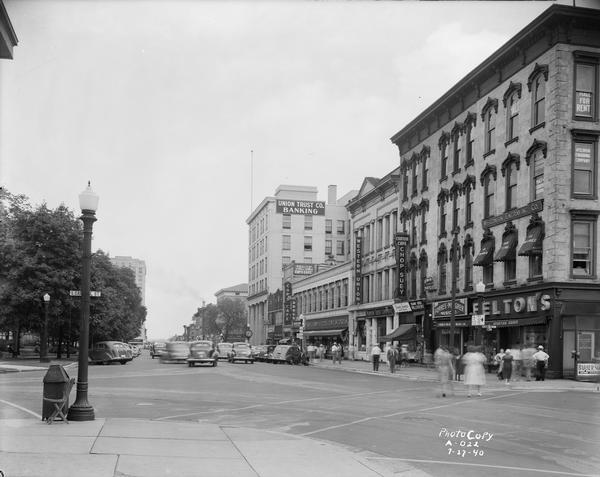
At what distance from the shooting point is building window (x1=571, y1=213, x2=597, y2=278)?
3375 centimetres

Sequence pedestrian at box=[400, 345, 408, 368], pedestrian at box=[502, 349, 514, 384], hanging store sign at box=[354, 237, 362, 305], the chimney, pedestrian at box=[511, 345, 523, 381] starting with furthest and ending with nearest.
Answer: the chimney, hanging store sign at box=[354, 237, 362, 305], pedestrian at box=[400, 345, 408, 368], pedestrian at box=[511, 345, 523, 381], pedestrian at box=[502, 349, 514, 384]

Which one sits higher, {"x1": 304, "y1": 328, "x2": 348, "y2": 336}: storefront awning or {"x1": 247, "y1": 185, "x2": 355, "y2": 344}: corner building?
{"x1": 247, "y1": 185, "x2": 355, "y2": 344}: corner building

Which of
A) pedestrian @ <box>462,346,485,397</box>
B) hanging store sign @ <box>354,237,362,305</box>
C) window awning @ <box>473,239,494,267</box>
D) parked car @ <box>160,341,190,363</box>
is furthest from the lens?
hanging store sign @ <box>354,237,362,305</box>

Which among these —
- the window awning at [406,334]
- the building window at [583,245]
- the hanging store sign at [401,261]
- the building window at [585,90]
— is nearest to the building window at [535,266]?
the building window at [583,245]

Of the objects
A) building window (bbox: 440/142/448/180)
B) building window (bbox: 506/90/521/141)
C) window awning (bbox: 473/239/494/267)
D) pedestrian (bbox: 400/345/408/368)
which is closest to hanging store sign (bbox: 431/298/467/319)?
window awning (bbox: 473/239/494/267)

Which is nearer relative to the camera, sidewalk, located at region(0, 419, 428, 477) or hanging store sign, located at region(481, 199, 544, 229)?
sidewalk, located at region(0, 419, 428, 477)

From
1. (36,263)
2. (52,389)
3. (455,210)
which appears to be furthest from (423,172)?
(52,389)

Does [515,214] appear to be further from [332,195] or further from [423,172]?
[332,195]

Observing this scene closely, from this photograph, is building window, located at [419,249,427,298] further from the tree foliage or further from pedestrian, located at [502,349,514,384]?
the tree foliage

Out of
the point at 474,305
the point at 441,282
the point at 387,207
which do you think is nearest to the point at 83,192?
the point at 474,305

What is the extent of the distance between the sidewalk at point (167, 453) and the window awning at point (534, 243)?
23911 millimetres

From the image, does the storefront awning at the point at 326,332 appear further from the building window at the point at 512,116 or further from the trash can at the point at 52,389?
the trash can at the point at 52,389

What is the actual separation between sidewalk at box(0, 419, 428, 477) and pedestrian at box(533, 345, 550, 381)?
827 inches

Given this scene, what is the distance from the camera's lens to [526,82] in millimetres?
36562
